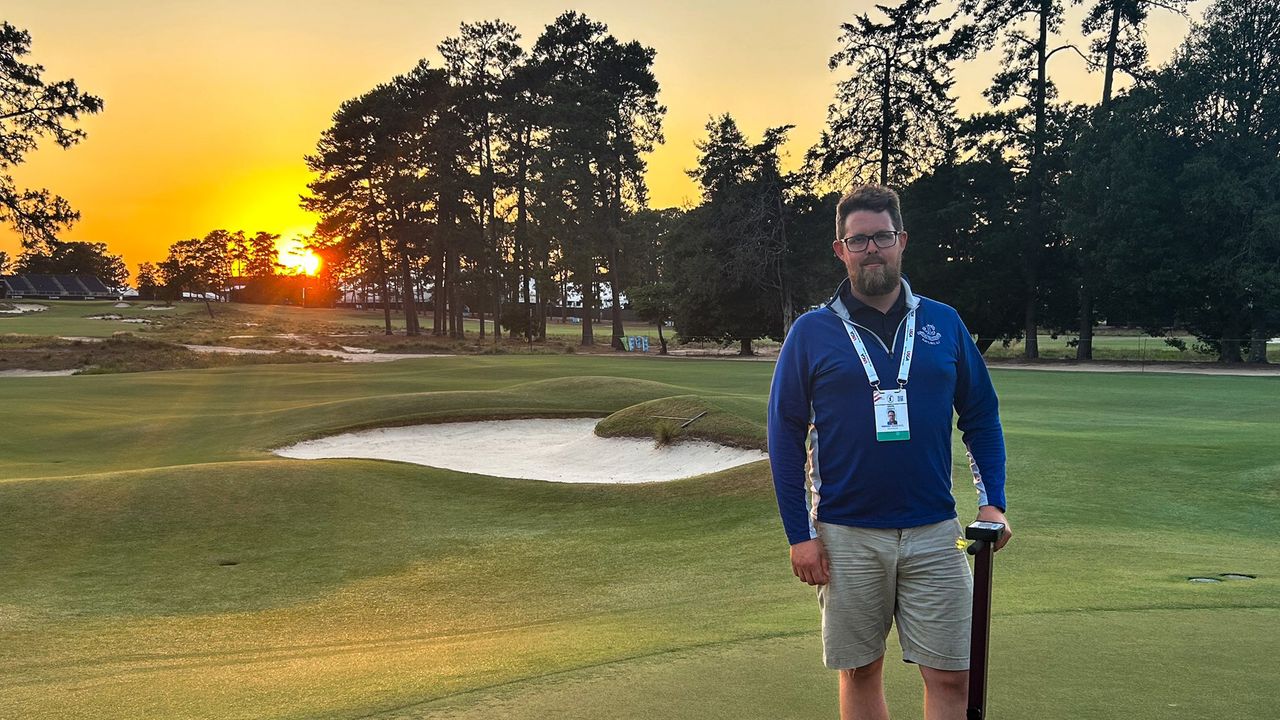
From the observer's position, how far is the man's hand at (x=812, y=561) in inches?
127

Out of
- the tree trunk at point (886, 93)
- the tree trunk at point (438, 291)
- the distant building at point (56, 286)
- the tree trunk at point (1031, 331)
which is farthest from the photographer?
the distant building at point (56, 286)

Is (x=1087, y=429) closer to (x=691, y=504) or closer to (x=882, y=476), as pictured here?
(x=691, y=504)

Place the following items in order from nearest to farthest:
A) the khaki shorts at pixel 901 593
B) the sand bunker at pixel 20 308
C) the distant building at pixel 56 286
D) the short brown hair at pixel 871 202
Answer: the khaki shorts at pixel 901 593 < the short brown hair at pixel 871 202 < the sand bunker at pixel 20 308 < the distant building at pixel 56 286

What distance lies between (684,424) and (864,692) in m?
12.3

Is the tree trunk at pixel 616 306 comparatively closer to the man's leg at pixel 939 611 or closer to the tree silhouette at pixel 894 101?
the tree silhouette at pixel 894 101

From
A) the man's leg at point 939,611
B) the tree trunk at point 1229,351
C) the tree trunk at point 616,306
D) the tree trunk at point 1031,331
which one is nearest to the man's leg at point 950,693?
the man's leg at point 939,611

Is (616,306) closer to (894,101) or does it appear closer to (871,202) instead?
(894,101)

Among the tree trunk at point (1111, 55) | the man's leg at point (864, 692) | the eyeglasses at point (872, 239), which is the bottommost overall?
the man's leg at point (864, 692)

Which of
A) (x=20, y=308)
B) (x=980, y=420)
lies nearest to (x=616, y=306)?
(x=980, y=420)

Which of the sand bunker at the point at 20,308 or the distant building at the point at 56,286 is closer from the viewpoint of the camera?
the sand bunker at the point at 20,308

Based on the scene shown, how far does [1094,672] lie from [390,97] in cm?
6760

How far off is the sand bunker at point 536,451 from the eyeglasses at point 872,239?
1061 centimetres

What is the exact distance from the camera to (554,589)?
7801 mm

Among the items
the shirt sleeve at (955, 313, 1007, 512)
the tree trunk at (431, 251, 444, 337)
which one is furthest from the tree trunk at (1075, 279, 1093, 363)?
the tree trunk at (431, 251, 444, 337)
